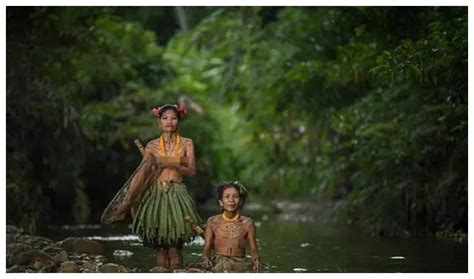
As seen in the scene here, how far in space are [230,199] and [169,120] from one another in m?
0.84

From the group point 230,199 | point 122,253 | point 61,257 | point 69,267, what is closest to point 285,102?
point 122,253

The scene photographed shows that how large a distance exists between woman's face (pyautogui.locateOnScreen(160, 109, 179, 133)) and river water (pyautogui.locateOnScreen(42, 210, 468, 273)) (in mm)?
1633

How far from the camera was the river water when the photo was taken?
33.7ft

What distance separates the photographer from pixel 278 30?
19297mm

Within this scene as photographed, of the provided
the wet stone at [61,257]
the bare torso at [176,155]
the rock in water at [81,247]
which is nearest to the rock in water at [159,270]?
the bare torso at [176,155]

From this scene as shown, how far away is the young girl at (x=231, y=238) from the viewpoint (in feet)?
27.9

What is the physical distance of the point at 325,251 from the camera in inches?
482

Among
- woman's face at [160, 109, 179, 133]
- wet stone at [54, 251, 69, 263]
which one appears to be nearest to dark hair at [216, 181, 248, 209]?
woman's face at [160, 109, 179, 133]

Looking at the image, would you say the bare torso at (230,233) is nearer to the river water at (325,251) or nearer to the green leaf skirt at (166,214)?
the green leaf skirt at (166,214)

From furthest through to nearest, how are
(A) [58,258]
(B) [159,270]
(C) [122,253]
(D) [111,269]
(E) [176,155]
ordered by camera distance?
(C) [122,253], (A) [58,258], (D) [111,269], (B) [159,270], (E) [176,155]

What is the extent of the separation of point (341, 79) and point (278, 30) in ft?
14.4

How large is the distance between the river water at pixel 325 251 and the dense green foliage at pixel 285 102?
0.85 metres

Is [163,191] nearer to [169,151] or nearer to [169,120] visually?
[169,151]

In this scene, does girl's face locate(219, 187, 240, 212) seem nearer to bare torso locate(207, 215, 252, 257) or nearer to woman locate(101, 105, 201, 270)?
bare torso locate(207, 215, 252, 257)
